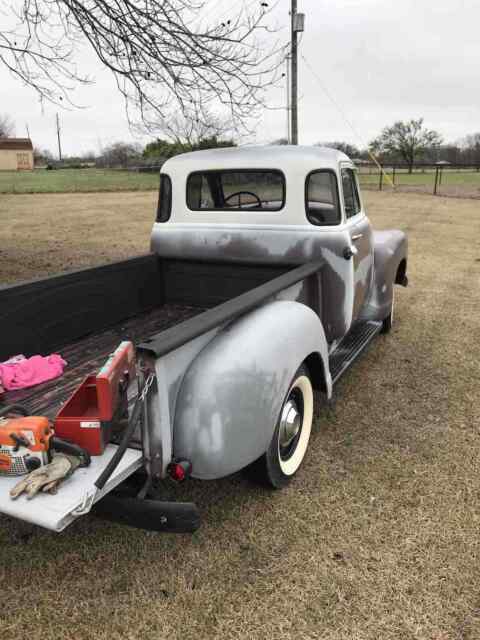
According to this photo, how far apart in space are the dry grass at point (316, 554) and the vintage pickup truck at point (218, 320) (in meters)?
0.30

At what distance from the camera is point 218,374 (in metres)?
2.13

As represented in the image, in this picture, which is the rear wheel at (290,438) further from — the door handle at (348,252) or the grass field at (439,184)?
the grass field at (439,184)

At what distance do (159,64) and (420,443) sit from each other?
15.1 ft

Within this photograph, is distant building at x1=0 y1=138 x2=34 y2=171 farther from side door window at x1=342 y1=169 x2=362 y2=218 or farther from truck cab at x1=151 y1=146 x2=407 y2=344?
side door window at x1=342 y1=169 x2=362 y2=218

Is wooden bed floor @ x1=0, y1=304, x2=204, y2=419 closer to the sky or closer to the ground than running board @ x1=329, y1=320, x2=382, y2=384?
closer to the sky

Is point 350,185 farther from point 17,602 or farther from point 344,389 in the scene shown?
point 17,602

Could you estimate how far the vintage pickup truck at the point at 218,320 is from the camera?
1.96m

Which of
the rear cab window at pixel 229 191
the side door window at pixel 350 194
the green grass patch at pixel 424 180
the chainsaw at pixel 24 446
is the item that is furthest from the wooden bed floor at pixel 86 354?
the green grass patch at pixel 424 180

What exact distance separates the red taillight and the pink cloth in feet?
3.91

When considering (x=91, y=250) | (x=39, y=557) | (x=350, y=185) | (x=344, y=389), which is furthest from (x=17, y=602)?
(x=91, y=250)

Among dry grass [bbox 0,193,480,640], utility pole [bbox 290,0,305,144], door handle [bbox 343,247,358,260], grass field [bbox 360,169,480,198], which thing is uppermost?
utility pole [bbox 290,0,305,144]

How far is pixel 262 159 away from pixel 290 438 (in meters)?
2.08

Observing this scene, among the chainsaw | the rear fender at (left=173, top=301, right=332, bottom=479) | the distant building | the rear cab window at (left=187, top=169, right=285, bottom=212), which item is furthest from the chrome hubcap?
the distant building

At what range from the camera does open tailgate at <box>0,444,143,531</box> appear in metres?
1.65
